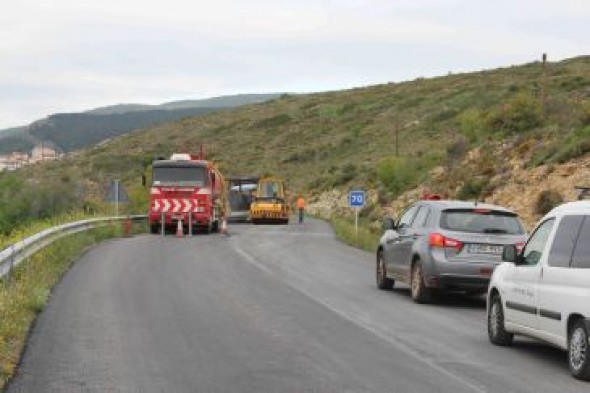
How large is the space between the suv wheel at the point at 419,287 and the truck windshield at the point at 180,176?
23910mm

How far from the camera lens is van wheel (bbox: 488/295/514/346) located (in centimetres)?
1213

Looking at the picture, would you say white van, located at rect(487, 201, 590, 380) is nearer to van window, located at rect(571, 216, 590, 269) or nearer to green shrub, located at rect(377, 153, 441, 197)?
van window, located at rect(571, 216, 590, 269)

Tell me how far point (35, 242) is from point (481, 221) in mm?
8936

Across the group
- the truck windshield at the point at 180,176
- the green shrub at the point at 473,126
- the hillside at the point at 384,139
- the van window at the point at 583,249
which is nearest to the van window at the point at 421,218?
the van window at the point at 583,249

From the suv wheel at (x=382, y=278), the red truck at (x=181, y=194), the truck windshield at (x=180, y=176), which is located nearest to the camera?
the suv wheel at (x=382, y=278)

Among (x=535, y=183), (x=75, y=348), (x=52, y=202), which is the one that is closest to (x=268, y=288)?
(x=75, y=348)

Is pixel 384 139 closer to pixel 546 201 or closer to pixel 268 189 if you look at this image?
pixel 268 189

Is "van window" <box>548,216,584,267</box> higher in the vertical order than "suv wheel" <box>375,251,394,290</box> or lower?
higher

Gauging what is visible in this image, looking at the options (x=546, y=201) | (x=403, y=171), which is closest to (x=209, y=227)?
(x=546, y=201)

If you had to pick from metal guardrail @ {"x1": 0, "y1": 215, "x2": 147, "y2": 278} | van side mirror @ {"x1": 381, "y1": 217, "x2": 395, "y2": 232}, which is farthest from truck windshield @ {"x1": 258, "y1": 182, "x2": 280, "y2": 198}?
van side mirror @ {"x1": 381, "y1": 217, "x2": 395, "y2": 232}

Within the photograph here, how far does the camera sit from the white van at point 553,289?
9.84 metres

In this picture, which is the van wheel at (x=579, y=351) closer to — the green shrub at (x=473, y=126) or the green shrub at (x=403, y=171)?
the green shrub at (x=403, y=171)

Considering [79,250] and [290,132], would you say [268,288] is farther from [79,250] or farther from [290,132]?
[290,132]

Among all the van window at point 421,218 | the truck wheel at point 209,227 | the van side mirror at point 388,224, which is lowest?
the truck wheel at point 209,227
